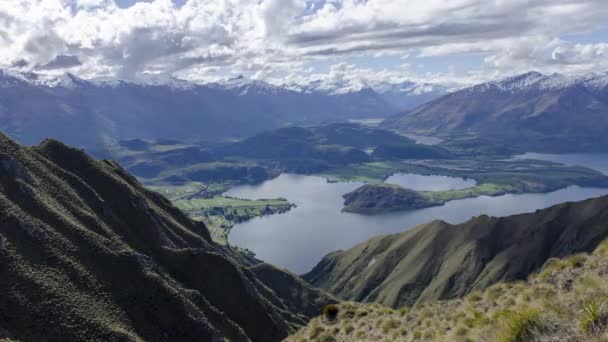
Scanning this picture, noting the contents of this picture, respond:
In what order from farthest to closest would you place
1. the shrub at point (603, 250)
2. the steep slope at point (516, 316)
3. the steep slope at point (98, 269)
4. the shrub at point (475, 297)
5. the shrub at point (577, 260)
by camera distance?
the steep slope at point (98, 269) → the shrub at point (475, 297) → the shrub at point (603, 250) → the shrub at point (577, 260) → the steep slope at point (516, 316)

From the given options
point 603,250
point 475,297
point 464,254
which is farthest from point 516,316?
point 464,254

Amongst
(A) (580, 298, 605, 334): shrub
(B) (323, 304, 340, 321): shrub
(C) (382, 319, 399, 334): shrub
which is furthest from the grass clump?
(B) (323, 304, 340, 321): shrub

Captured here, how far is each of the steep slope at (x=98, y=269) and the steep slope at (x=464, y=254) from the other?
63.4 meters

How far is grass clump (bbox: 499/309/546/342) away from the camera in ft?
53.2

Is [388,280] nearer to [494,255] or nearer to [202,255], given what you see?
[494,255]

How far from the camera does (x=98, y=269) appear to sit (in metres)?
63.4

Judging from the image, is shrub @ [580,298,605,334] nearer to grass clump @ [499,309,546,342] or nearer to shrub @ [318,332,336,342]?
grass clump @ [499,309,546,342]

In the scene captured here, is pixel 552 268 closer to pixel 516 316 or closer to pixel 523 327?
pixel 516 316

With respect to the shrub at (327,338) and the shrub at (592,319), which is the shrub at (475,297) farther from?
the shrub at (592,319)

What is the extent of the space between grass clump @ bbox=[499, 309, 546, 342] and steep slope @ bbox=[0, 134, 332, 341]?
4597 centimetres

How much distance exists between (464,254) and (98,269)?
118m

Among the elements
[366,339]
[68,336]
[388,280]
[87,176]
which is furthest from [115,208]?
[388,280]

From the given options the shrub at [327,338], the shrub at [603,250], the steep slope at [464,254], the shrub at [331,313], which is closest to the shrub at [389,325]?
the shrub at [327,338]

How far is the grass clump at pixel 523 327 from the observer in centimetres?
1622
